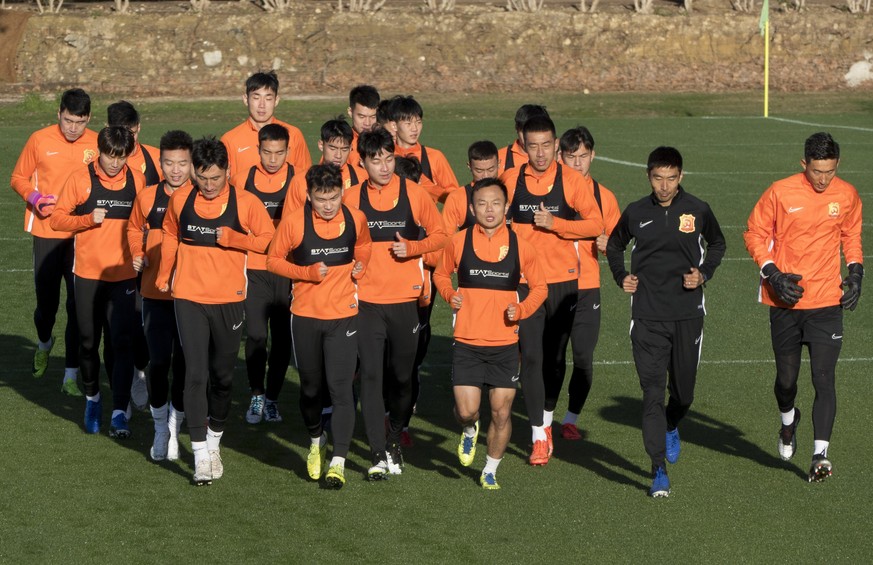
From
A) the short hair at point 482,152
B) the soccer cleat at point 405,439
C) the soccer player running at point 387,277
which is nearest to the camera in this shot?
the soccer player running at point 387,277

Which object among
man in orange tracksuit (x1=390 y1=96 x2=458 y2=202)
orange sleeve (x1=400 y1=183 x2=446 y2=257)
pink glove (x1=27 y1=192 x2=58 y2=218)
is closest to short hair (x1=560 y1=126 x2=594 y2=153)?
man in orange tracksuit (x1=390 y1=96 x2=458 y2=202)

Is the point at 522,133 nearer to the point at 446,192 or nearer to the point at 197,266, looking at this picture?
the point at 446,192

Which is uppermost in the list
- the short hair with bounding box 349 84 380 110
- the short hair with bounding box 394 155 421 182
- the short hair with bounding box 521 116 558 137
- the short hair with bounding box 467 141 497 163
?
the short hair with bounding box 349 84 380 110

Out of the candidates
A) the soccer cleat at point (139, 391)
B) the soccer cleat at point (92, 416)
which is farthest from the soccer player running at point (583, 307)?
the soccer cleat at point (92, 416)

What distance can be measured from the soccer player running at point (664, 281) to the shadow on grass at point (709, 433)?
3.81 ft

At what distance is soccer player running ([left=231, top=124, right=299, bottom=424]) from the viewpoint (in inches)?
411

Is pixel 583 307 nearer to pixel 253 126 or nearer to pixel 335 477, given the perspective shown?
pixel 335 477

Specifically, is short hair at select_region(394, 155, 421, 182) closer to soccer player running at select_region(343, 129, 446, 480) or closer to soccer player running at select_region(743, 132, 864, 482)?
soccer player running at select_region(343, 129, 446, 480)

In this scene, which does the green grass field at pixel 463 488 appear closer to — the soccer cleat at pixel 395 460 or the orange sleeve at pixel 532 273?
the soccer cleat at pixel 395 460

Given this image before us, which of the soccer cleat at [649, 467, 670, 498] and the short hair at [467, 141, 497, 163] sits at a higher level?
the short hair at [467, 141, 497, 163]

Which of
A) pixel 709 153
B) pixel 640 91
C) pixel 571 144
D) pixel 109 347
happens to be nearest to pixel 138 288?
pixel 109 347

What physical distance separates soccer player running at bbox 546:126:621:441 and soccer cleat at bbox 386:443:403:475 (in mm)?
1276

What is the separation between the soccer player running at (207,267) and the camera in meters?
9.30

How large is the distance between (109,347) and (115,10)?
35.3 metres
